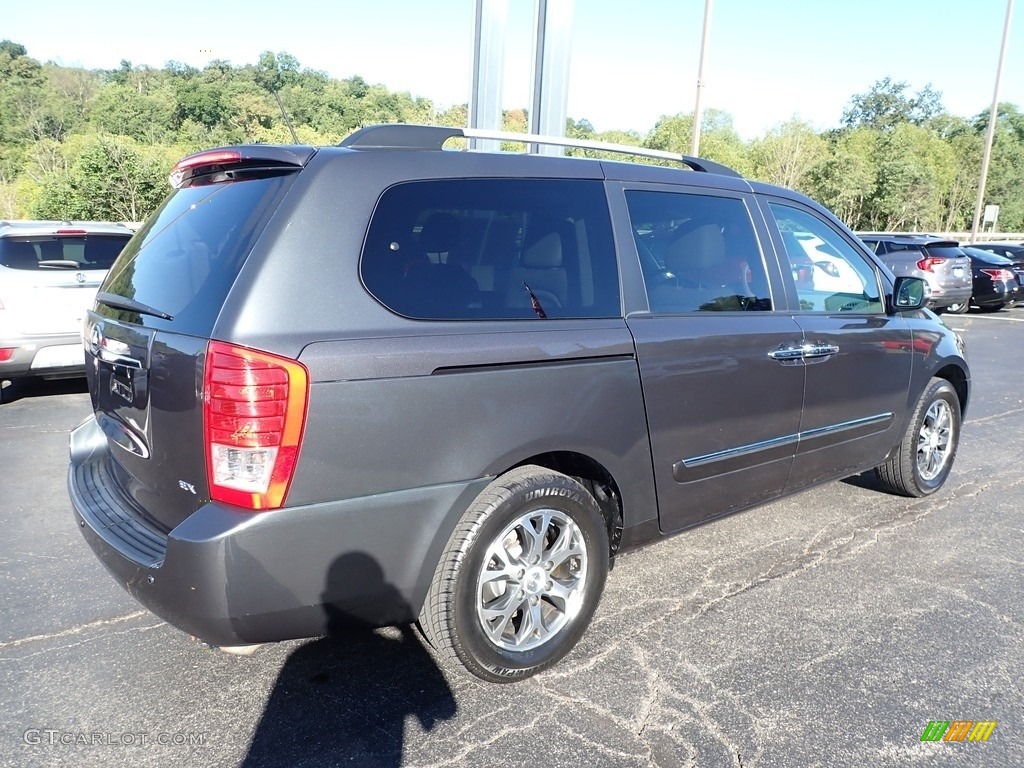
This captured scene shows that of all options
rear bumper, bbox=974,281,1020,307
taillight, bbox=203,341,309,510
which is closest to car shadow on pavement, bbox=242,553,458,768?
taillight, bbox=203,341,309,510

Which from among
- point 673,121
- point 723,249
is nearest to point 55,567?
point 723,249

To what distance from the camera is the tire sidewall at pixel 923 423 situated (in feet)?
15.1

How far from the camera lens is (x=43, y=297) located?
6.43 metres

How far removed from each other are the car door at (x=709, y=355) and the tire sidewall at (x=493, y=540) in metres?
0.41

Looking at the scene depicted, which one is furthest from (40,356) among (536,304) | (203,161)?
(536,304)

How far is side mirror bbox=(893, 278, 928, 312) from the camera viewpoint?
4.30 meters

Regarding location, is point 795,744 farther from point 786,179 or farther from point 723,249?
point 786,179

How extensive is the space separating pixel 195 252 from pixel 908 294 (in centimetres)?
369

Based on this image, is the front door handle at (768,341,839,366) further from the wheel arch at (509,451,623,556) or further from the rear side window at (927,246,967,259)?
the rear side window at (927,246,967,259)

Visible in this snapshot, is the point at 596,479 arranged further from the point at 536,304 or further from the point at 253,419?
the point at 253,419

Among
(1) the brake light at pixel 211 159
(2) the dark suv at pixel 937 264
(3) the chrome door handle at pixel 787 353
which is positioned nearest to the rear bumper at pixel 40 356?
(1) the brake light at pixel 211 159

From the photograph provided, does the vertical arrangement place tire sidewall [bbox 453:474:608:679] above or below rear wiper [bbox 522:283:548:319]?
below

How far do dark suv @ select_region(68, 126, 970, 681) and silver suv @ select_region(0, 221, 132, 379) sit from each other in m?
3.72

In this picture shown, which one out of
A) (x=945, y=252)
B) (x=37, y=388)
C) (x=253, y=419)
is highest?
(x=945, y=252)
